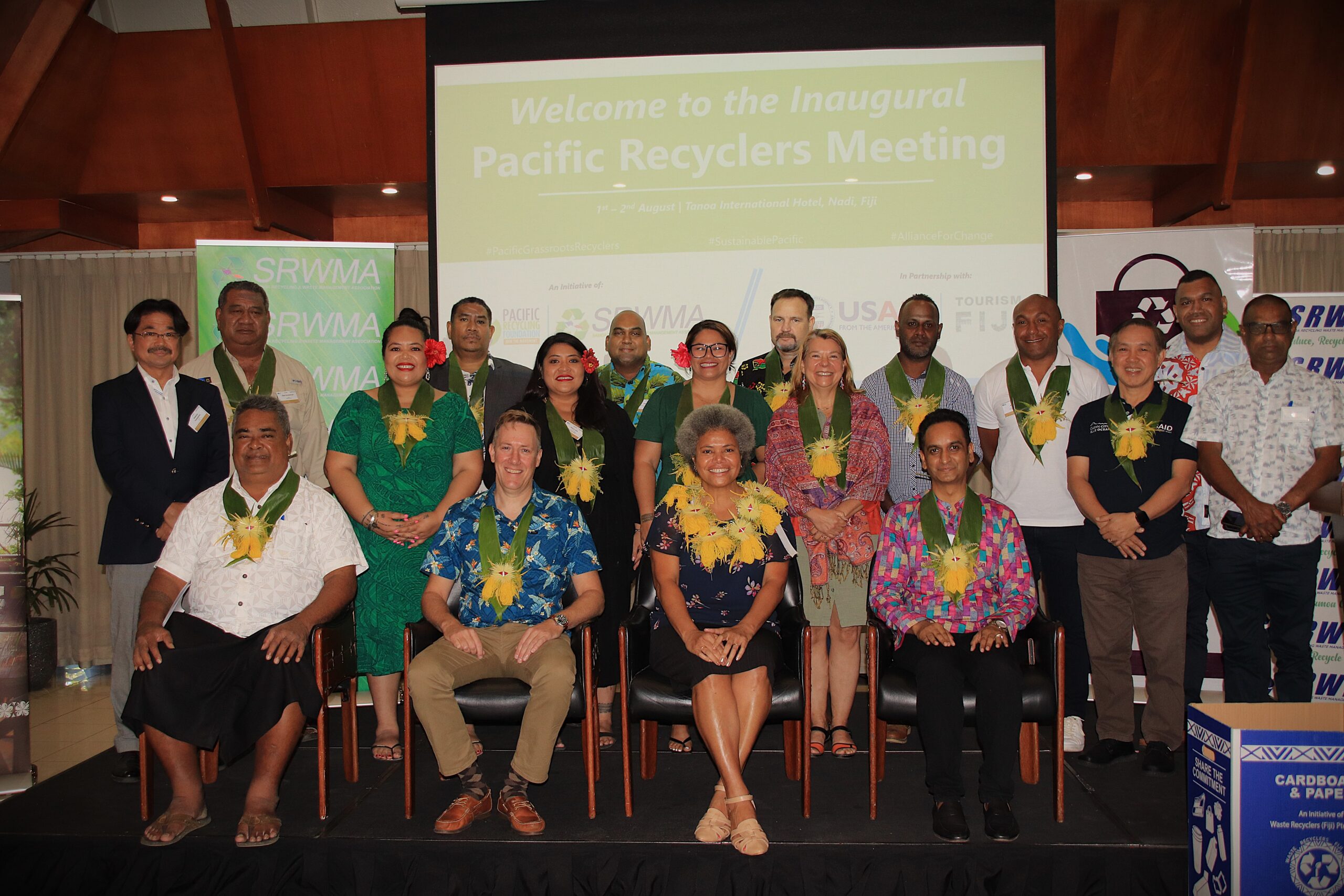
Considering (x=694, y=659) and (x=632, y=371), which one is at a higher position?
(x=632, y=371)

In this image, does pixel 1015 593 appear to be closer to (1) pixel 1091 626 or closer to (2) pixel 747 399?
(1) pixel 1091 626

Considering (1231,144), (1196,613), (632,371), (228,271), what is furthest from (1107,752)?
(228,271)

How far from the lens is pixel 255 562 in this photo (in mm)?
2848

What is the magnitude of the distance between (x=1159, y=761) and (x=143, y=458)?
13.5 ft

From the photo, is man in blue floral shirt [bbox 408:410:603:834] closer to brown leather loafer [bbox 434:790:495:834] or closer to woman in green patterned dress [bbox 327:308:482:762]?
brown leather loafer [bbox 434:790:495:834]

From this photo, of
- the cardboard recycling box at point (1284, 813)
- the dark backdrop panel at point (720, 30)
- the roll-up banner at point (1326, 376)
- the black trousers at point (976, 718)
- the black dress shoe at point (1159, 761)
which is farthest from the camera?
the dark backdrop panel at point (720, 30)

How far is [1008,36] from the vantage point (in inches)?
174

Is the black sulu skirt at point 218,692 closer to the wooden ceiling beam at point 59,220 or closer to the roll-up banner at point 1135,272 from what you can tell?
the wooden ceiling beam at point 59,220

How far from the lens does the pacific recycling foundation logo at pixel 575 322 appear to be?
462 cm

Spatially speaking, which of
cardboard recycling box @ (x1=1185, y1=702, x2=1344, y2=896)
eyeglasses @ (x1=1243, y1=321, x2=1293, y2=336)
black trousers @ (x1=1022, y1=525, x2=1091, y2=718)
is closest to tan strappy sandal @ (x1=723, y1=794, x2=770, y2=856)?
cardboard recycling box @ (x1=1185, y1=702, x2=1344, y2=896)

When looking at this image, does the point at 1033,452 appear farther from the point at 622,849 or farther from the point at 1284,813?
the point at 622,849

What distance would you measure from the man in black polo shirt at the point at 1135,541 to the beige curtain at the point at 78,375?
18.8 ft

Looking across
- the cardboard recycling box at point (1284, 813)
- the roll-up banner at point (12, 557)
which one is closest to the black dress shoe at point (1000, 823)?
the cardboard recycling box at point (1284, 813)

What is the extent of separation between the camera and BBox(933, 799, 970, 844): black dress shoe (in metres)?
2.54
